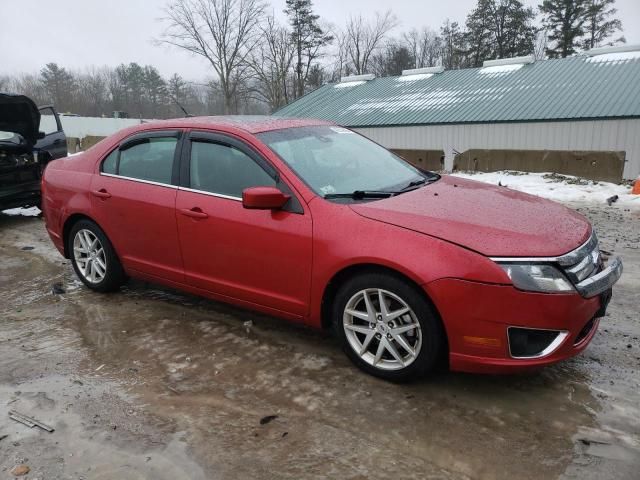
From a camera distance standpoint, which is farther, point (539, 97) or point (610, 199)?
point (539, 97)

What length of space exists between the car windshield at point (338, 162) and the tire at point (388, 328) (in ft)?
2.33

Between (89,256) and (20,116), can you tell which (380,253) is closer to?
(89,256)

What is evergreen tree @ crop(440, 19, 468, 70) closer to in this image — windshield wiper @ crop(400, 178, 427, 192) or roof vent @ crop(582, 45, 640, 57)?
roof vent @ crop(582, 45, 640, 57)

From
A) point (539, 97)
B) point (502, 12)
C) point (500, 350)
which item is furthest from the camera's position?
point (502, 12)

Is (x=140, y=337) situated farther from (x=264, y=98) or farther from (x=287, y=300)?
(x=264, y=98)

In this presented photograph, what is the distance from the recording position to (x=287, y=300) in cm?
339

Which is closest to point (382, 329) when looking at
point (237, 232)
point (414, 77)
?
point (237, 232)

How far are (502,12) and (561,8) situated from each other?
512 cm

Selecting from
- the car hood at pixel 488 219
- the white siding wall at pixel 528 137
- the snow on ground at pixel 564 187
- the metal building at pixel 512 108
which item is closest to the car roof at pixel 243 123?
the car hood at pixel 488 219

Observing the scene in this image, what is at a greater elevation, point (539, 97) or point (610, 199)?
point (539, 97)

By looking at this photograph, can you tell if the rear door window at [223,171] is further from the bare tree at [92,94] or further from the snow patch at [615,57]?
the bare tree at [92,94]

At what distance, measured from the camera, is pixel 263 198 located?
3.21 m

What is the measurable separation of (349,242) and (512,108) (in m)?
21.6

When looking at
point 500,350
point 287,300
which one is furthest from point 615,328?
point 287,300
